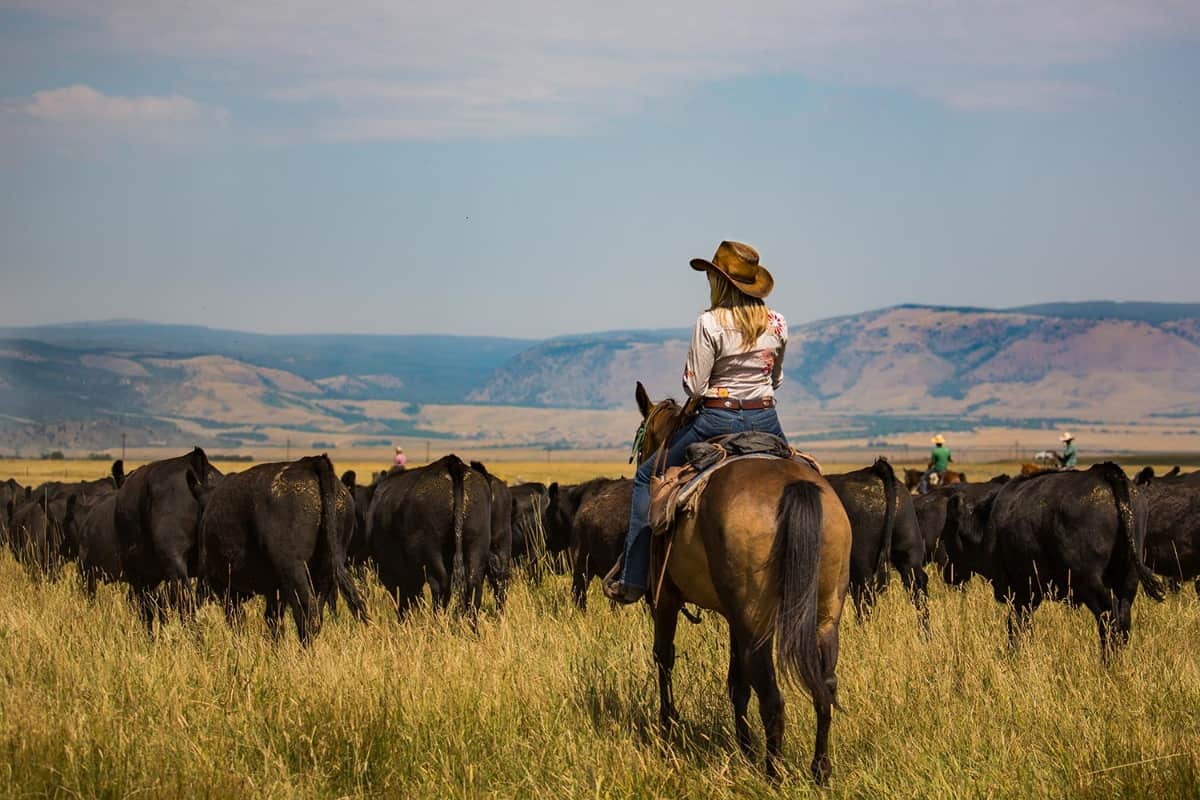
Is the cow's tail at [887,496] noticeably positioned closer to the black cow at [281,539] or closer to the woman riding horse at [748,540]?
the woman riding horse at [748,540]

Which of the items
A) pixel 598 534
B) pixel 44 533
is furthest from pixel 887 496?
pixel 44 533

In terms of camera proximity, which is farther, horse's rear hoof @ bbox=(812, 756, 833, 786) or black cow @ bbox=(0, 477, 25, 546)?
black cow @ bbox=(0, 477, 25, 546)

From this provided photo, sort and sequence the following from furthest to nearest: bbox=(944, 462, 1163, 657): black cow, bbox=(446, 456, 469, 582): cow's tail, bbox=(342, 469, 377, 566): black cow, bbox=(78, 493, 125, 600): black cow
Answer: bbox=(342, 469, 377, 566): black cow, bbox=(78, 493, 125, 600): black cow, bbox=(446, 456, 469, 582): cow's tail, bbox=(944, 462, 1163, 657): black cow

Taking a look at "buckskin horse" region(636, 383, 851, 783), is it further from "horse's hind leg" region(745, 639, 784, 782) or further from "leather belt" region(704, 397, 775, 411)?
"leather belt" region(704, 397, 775, 411)

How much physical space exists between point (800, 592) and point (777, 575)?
0.19m

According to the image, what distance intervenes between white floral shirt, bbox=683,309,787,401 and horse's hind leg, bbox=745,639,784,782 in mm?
1649

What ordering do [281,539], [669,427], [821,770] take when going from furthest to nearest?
[281,539] → [669,427] → [821,770]

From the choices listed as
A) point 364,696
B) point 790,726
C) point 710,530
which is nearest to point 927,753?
point 790,726

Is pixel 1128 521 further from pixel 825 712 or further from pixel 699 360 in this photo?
pixel 825 712

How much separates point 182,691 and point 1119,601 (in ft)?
23.1

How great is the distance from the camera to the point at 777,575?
7.48 meters

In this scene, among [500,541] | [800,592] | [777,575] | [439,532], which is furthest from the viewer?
[500,541]

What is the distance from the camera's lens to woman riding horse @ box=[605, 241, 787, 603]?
336 inches

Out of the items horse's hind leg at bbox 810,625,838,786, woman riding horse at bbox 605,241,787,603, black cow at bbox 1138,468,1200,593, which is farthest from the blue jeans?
black cow at bbox 1138,468,1200,593
